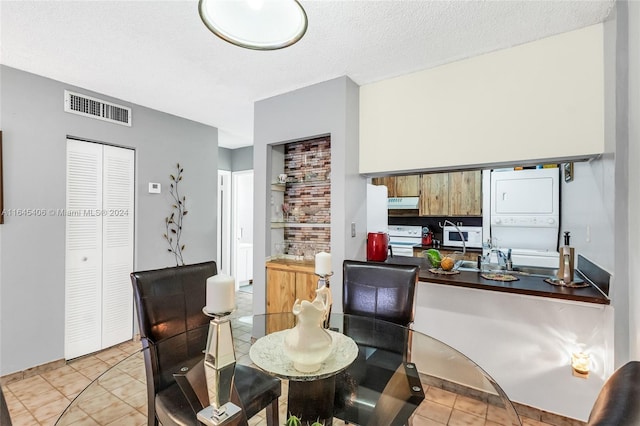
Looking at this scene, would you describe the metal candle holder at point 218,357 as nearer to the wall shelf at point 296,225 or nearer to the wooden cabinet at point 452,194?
the wall shelf at point 296,225

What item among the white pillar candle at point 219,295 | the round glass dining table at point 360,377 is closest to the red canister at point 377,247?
the round glass dining table at point 360,377

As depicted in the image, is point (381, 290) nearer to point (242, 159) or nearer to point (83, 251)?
point (83, 251)

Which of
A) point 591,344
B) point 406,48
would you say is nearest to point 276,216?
point 406,48

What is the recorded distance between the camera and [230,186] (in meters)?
5.24

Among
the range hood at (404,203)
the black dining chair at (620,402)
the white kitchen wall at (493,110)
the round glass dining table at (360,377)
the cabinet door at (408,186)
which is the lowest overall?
the round glass dining table at (360,377)

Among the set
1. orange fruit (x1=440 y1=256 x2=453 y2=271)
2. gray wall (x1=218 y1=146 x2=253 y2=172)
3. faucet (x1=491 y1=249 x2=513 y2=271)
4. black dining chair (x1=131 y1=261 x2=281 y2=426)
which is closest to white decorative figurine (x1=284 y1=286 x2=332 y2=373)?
black dining chair (x1=131 y1=261 x2=281 y2=426)

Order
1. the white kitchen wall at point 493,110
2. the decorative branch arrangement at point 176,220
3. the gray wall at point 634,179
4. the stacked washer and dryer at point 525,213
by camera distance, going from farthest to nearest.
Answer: the decorative branch arrangement at point 176,220
the stacked washer and dryer at point 525,213
the white kitchen wall at point 493,110
the gray wall at point 634,179

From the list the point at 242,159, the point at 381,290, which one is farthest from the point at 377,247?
the point at 242,159

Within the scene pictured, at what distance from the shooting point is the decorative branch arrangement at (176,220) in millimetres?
3539

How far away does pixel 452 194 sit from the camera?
3.93m

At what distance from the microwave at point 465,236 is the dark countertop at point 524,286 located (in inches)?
61.5

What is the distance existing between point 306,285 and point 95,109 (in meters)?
2.69

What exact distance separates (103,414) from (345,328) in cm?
122

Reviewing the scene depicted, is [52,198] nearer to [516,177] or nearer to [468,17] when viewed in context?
[468,17]
